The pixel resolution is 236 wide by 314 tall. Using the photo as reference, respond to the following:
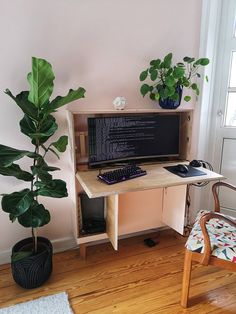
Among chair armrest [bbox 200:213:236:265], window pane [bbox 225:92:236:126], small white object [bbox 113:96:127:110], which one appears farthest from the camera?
window pane [bbox 225:92:236:126]

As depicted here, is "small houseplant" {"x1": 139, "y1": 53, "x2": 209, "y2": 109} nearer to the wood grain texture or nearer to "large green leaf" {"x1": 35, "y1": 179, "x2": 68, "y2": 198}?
the wood grain texture

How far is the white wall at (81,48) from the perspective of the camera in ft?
5.47

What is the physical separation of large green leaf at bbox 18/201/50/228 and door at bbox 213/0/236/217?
1.74 metres

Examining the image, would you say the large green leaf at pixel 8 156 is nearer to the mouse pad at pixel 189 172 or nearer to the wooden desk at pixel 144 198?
the wooden desk at pixel 144 198

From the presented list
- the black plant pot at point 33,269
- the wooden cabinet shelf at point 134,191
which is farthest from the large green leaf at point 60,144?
the black plant pot at point 33,269

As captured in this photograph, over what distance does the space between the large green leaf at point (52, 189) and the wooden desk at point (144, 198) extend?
0.14 m

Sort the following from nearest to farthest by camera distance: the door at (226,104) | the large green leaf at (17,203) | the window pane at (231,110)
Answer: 1. the large green leaf at (17,203)
2. the door at (226,104)
3. the window pane at (231,110)

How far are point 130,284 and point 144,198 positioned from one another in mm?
687

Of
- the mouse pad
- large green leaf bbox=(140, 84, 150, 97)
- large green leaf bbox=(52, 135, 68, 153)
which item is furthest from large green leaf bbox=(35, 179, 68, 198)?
large green leaf bbox=(140, 84, 150, 97)

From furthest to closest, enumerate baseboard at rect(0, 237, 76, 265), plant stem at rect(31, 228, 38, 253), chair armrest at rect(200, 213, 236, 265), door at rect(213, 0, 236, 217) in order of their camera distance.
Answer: door at rect(213, 0, 236, 217), baseboard at rect(0, 237, 76, 265), plant stem at rect(31, 228, 38, 253), chair armrest at rect(200, 213, 236, 265)

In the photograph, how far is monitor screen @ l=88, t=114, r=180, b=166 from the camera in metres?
1.85

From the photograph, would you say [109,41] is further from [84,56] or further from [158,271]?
[158,271]

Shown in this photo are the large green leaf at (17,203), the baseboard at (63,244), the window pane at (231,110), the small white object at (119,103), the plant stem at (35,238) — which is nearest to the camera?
the large green leaf at (17,203)

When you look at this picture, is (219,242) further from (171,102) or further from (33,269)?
(33,269)
